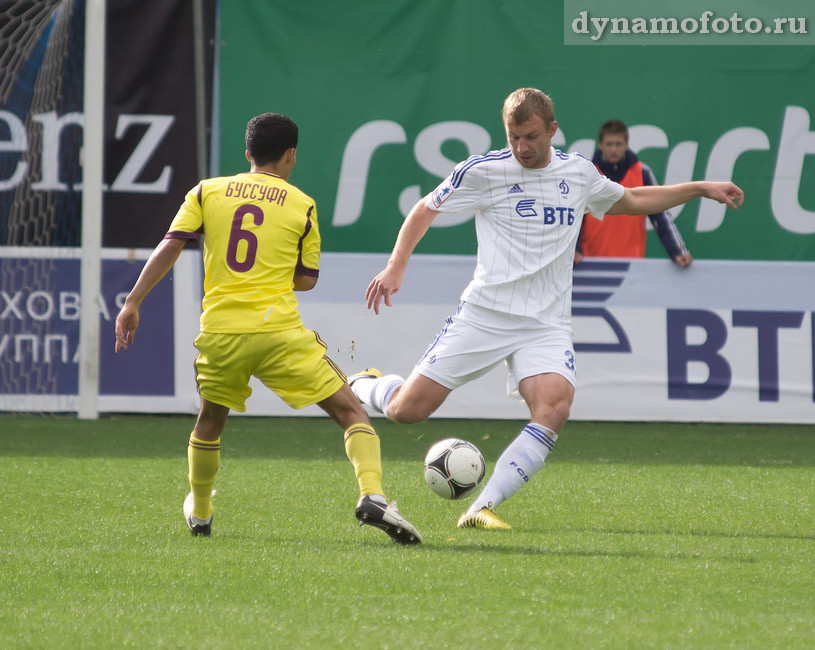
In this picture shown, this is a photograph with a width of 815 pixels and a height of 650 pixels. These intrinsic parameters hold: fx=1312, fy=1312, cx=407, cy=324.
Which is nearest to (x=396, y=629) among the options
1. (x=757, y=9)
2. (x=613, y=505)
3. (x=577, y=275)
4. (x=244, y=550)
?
(x=244, y=550)

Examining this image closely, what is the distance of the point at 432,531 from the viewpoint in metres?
5.11

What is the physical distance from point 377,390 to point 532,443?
84 cm

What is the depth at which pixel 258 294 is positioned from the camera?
15.5ft

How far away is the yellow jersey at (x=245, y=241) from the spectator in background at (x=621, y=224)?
184 inches

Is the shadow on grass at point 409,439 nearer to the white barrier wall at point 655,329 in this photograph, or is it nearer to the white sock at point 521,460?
the white barrier wall at point 655,329

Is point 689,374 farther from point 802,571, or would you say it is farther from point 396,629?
point 396,629

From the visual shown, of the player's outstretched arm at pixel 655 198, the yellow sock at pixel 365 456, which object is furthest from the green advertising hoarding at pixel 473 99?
the yellow sock at pixel 365 456

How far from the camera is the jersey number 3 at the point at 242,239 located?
4.71 m

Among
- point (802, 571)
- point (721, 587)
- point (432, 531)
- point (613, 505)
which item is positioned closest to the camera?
point (721, 587)

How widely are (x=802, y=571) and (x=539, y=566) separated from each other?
33.9 inches

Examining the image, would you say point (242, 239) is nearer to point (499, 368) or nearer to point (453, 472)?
Answer: point (453, 472)

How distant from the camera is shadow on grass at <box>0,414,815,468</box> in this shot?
779 centimetres

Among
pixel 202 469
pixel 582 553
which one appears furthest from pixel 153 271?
pixel 582 553

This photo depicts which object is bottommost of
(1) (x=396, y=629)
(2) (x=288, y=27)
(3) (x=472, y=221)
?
(1) (x=396, y=629)
